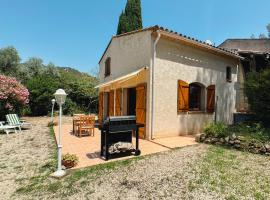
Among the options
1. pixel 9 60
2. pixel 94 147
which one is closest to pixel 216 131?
pixel 94 147

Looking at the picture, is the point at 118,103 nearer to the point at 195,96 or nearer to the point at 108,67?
the point at 108,67

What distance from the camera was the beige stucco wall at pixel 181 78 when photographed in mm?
12500

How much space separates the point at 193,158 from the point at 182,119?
17.7ft

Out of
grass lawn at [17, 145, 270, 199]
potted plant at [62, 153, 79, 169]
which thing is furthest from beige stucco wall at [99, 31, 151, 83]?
potted plant at [62, 153, 79, 169]

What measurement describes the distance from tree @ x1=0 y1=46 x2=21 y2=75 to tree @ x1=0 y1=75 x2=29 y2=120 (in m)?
21.1

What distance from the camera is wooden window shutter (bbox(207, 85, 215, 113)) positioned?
15.4 metres

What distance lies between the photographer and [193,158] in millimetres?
8445

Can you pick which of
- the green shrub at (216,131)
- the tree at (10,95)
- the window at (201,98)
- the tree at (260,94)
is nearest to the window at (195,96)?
the window at (201,98)

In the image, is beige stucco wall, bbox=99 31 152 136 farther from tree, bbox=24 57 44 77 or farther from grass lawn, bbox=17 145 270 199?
tree, bbox=24 57 44 77

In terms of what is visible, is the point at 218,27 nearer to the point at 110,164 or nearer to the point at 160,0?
the point at 160,0

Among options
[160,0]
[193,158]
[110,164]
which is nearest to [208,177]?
[193,158]

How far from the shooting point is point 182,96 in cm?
1341

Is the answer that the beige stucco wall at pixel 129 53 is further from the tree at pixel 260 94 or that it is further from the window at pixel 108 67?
the tree at pixel 260 94

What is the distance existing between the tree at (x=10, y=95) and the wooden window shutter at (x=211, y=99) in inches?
659
